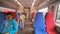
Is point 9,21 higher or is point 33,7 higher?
point 33,7

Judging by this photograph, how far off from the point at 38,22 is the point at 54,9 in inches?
72.3

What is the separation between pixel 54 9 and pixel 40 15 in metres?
1.74

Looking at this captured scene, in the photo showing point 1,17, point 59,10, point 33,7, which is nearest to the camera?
point 1,17

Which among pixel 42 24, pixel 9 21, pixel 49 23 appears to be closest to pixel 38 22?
pixel 42 24

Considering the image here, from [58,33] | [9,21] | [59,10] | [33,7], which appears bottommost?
[58,33]

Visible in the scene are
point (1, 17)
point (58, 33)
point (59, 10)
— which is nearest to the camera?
point (1, 17)

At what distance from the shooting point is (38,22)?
184 inches

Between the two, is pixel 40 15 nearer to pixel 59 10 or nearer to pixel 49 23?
pixel 49 23

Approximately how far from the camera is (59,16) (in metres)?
5.57

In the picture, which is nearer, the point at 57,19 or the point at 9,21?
the point at 9,21

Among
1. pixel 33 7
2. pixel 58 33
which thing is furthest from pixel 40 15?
pixel 33 7

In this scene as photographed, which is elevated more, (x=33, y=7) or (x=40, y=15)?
(x=33, y=7)

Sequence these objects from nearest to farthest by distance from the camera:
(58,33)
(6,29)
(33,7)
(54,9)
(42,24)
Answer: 1. (6,29)
2. (58,33)
3. (42,24)
4. (54,9)
5. (33,7)

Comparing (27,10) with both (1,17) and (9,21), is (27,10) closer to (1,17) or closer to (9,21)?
(1,17)
